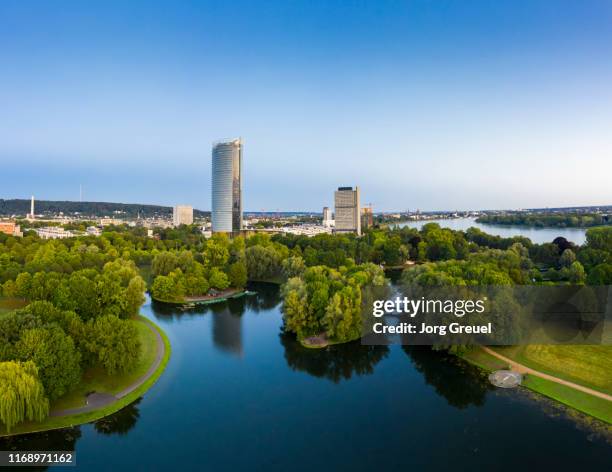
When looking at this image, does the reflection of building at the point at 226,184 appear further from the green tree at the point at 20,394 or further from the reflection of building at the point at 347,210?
the green tree at the point at 20,394

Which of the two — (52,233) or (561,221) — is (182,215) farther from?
(561,221)

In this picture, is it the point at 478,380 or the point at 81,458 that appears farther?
the point at 478,380

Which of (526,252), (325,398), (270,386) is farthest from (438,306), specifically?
(526,252)

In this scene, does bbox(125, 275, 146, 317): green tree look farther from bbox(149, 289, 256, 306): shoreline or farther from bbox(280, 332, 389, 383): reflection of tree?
bbox(280, 332, 389, 383): reflection of tree

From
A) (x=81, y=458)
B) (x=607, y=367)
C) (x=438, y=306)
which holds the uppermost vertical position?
(x=438, y=306)

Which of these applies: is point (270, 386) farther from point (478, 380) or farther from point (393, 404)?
point (478, 380)

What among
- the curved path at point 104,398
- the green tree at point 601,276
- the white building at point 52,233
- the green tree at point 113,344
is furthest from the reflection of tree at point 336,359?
the white building at point 52,233

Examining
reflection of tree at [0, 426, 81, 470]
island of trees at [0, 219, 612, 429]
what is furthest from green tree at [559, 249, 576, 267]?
reflection of tree at [0, 426, 81, 470]
